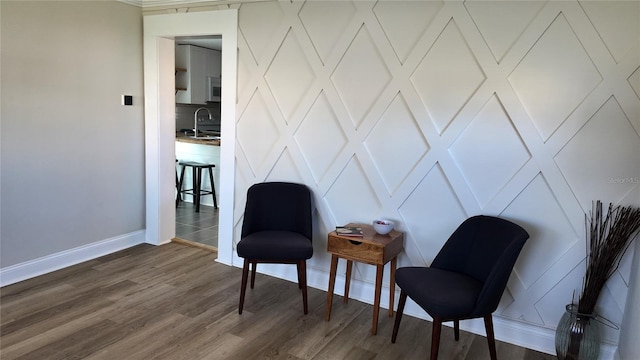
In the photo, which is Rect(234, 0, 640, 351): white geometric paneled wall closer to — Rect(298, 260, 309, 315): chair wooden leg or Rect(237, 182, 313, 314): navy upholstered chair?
Rect(237, 182, 313, 314): navy upholstered chair

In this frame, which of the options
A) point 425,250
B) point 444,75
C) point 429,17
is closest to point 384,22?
point 429,17

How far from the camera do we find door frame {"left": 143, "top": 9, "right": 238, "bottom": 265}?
3.54 metres

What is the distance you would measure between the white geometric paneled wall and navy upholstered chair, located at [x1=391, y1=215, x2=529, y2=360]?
0.23 meters

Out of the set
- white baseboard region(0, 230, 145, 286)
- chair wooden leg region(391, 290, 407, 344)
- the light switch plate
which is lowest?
white baseboard region(0, 230, 145, 286)

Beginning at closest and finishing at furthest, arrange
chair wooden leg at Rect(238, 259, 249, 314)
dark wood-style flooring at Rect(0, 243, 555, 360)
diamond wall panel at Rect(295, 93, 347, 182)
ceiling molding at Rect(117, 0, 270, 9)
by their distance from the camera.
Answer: dark wood-style flooring at Rect(0, 243, 555, 360)
chair wooden leg at Rect(238, 259, 249, 314)
diamond wall panel at Rect(295, 93, 347, 182)
ceiling molding at Rect(117, 0, 270, 9)

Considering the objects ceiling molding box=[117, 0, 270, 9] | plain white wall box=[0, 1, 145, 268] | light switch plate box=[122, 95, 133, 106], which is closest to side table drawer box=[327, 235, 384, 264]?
ceiling molding box=[117, 0, 270, 9]

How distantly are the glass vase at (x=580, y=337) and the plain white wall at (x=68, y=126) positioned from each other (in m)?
3.62

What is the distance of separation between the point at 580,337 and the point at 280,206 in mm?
2042

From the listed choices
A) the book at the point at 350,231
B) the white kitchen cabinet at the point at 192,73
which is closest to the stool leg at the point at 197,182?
the white kitchen cabinet at the point at 192,73

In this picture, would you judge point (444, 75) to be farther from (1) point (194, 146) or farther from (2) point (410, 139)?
(1) point (194, 146)

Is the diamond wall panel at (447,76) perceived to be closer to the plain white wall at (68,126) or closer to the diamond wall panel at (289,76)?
the diamond wall panel at (289,76)

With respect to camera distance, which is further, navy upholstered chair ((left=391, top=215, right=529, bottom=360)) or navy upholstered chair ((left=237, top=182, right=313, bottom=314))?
→ navy upholstered chair ((left=237, top=182, right=313, bottom=314))

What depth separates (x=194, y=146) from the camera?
18.4 feet

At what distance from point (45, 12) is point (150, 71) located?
0.94 metres
